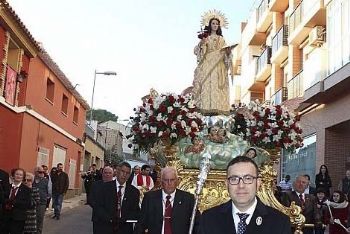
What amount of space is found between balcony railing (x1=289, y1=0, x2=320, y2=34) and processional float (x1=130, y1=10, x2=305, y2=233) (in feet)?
36.4

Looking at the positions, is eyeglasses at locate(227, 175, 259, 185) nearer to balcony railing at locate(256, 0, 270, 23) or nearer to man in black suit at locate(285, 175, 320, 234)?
man in black suit at locate(285, 175, 320, 234)

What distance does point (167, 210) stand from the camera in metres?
6.38

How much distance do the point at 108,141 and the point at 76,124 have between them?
91.6 feet

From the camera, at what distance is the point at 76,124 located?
30.7 meters

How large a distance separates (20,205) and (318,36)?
538 inches

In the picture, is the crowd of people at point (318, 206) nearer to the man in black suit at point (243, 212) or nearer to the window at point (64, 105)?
the man in black suit at point (243, 212)

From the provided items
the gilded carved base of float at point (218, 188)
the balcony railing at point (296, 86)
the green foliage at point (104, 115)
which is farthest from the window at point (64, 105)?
the green foliage at point (104, 115)

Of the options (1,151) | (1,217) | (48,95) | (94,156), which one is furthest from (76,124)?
(1,217)

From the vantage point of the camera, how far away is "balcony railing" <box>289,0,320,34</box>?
20.4m

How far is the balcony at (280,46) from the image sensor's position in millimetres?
25125

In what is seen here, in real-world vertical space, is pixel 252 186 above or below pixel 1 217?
above

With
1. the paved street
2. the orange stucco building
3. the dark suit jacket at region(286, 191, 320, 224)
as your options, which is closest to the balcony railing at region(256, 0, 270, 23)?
the orange stucco building

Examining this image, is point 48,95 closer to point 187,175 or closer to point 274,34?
point 274,34

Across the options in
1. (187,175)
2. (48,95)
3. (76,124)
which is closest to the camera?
(187,175)
